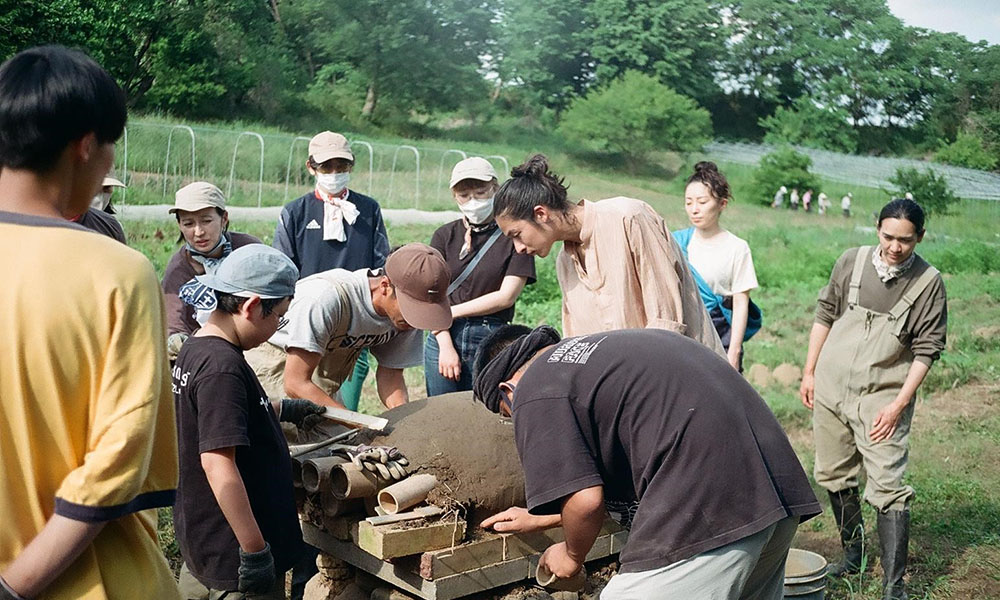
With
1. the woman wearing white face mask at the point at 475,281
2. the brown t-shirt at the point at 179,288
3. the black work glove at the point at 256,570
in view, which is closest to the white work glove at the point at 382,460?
the black work glove at the point at 256,570

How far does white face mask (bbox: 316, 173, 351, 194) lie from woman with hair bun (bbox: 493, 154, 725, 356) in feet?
5.72

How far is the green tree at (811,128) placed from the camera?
21.1 metres

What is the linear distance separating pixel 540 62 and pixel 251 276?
17288mm

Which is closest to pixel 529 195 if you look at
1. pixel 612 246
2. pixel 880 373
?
pixel 612 246

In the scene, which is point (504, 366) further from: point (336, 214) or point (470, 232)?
point (336, 214)

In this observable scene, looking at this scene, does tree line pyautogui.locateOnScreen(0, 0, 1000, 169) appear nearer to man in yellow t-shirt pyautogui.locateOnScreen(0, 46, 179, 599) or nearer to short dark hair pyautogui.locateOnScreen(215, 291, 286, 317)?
short dark hair pyautogui.locateOnScreen(215, 291, 286, 317)

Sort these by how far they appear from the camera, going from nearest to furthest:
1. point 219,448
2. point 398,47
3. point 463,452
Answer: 1. point 219,448
2. point 463,452
3. point 398,47

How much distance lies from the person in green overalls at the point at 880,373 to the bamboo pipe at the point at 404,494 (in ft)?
9.25

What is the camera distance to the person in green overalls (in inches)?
200

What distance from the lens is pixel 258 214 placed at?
1182cm

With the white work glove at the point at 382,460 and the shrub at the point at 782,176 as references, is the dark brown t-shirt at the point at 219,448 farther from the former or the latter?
the shrub at the point at 782,176

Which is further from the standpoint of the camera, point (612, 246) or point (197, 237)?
point (197, 237)

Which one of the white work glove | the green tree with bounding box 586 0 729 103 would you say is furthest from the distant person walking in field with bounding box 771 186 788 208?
the white work glove

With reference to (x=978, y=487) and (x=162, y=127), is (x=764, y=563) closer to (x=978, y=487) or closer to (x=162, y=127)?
(x=978, y=487)
